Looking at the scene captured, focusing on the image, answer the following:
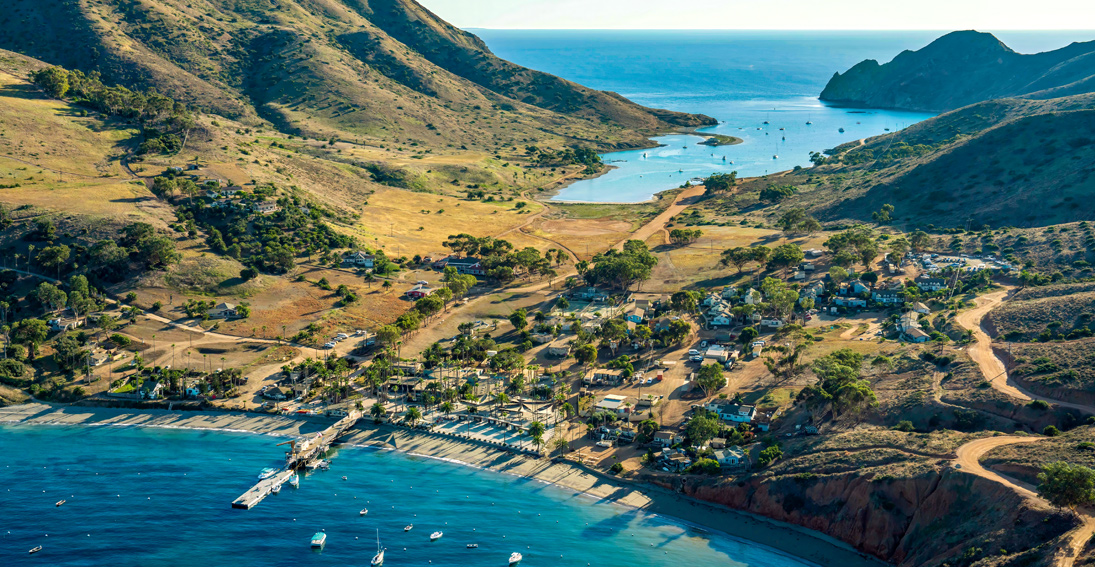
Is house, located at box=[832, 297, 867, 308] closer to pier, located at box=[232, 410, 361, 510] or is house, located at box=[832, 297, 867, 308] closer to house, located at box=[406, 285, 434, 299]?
house, located at box=[406, 285, 434, 299]

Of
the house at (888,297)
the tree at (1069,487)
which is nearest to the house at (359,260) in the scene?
the house at (888,297)

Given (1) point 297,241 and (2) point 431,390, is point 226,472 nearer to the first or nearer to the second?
(2) point 431,390

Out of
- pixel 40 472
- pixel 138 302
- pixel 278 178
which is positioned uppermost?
pixel 278 178

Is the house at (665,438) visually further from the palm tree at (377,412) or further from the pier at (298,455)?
the pier at (298,455)

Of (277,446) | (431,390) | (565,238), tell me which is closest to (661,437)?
(431,390)

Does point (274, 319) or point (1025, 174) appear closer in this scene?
point (274, 319)

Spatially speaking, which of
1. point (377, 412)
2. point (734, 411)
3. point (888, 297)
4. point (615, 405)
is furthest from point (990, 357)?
point (377, 412)
